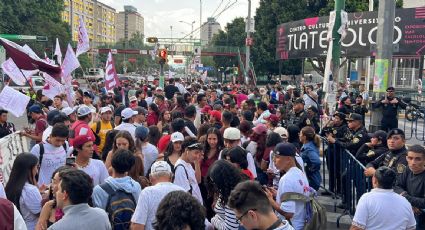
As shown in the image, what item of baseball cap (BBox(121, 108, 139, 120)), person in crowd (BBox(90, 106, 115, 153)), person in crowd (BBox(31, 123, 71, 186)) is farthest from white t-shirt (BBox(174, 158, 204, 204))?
person in crowd (BBox(90, 106, 115, 153))

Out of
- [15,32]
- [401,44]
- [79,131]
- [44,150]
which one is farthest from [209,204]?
[15,32]

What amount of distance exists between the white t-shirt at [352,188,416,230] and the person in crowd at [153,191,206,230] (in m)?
2.02

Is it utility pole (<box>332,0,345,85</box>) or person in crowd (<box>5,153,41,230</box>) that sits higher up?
utility pole (<box>332,0,345,85</box>)

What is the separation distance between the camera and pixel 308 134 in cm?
704

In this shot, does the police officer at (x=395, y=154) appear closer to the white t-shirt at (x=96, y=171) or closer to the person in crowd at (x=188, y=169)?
the person in crowd at (x=188, y=169)

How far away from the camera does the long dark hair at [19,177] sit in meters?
4.37

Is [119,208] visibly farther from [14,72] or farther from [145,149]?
[14,72]

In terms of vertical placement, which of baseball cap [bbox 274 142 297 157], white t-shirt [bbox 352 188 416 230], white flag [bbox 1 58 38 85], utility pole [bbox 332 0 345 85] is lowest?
white t-shirt [bbox 352 188 416 230]

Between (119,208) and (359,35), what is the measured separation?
798 inches

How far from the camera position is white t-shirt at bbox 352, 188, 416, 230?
172 inches

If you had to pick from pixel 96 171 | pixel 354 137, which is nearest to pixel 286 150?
pixel 96 171

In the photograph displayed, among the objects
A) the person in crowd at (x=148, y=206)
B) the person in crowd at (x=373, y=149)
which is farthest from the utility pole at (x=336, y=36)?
the person in crowd at (x=148, y=206)

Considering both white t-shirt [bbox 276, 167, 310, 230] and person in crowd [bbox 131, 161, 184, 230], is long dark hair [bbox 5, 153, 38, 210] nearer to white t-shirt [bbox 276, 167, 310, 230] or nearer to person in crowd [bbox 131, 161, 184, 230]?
person in crowd [bbox 131, 161, 184, 230]

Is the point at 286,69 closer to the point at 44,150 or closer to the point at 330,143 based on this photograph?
the point at 330,143
